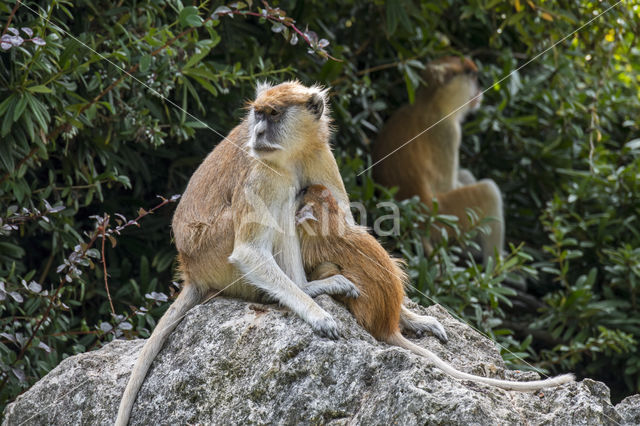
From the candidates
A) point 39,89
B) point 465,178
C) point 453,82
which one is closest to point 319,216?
point 39,89

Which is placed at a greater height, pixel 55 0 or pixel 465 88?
pixel 55 0

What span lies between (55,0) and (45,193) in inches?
50.1

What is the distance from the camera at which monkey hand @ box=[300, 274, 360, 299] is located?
3.84m

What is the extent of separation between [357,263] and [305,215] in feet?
1.17

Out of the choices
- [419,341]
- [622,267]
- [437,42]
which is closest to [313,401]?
[419,341]

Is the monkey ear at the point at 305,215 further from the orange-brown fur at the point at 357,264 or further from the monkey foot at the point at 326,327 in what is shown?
→ the monkey foot at the point at 326,327

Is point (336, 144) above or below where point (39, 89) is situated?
below

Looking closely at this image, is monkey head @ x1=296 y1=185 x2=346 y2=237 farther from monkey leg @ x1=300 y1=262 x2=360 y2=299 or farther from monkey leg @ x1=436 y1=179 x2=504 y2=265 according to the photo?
monkey leg @ x1=436 y1=179 x2=504 y2=265

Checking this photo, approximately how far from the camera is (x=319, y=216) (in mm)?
3986

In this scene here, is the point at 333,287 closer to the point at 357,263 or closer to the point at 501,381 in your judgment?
the point at 357,263

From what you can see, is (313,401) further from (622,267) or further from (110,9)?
(622,267)

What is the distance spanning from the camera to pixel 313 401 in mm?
3160

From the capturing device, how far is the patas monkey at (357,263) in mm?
3857

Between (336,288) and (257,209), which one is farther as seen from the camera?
(257,209)
